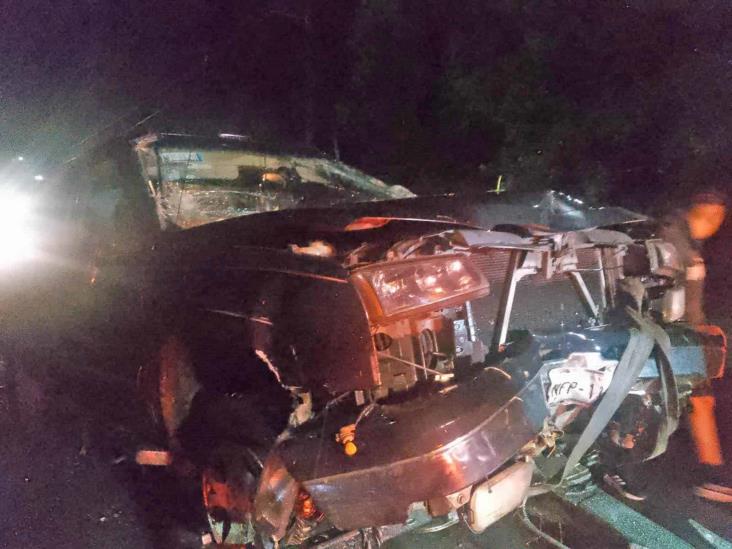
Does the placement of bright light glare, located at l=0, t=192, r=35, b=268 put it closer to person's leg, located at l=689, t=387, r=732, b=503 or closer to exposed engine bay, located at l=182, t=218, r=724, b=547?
exposed engine bay, located at l=182, t=218, r=724, b=547

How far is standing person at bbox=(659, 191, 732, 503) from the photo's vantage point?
375cm

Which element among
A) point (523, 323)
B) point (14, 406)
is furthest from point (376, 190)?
point (14, 406)

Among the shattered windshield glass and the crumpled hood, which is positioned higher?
the shattered windshield glass

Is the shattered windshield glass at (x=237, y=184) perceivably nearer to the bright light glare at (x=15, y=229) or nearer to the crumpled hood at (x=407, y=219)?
the crumpled hood at (x=407, y=219)

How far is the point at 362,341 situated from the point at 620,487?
2.66 meters

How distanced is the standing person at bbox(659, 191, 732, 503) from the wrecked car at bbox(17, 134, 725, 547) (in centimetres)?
17

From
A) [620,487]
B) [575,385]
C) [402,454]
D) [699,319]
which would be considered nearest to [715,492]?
[620,487]

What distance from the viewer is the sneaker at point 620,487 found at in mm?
3613

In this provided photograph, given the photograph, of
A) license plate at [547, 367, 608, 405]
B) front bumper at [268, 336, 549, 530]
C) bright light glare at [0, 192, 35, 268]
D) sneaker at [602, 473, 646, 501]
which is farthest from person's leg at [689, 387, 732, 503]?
bright light glare at [0, 192, 35, 268]

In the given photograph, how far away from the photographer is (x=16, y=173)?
468 centimetres

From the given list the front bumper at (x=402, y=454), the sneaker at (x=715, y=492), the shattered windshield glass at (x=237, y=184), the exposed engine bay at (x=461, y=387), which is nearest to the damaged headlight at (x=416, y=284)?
the exposed engine bay at (x=461, y=387)

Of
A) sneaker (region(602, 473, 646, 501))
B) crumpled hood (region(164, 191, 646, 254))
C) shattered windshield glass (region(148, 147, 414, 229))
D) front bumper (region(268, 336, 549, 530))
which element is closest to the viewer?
front bumper (region(268, 336, 549, 530))

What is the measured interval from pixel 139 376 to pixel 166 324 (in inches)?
16.4

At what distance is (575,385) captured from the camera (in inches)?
113
